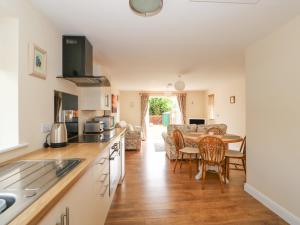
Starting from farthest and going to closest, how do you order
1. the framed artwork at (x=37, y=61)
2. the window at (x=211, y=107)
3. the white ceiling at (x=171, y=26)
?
1. the window at (x=211, y=107)
2. the white ceiling at (x=171, y=26)
3. the framed artwork at (x=37, y=61)

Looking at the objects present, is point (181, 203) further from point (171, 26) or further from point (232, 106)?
point (232, 106)

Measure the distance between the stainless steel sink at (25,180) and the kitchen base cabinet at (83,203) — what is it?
4.2 inches

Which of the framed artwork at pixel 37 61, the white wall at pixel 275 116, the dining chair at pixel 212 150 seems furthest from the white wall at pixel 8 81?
the white wall at pixel 275 116

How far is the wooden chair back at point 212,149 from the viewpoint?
2.91 meters

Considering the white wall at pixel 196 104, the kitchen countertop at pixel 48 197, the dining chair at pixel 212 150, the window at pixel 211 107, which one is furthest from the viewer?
the white wall at pixel 196 104

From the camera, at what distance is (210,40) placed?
252 centimetres

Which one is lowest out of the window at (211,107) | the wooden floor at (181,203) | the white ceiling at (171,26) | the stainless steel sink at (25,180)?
the wooden floor at (181,203)

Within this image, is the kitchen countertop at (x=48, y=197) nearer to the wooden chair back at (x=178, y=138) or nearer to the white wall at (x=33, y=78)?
the white wall at (x=33, y=78)

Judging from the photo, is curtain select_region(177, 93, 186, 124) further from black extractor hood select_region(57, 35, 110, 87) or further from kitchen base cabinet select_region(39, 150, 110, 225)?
kitchen base cabinet select_region(39, 150, 110, 225)

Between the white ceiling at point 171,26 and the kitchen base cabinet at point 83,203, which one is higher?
the white ceiling at point 171,26

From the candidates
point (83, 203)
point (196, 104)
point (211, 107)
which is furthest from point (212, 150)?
point (196, 104)

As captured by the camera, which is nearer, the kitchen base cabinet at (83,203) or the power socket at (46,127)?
the kitchen base cabinet at (83,203)

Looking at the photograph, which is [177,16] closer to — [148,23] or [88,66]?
[148,23]

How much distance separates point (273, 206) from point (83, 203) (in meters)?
2.35
